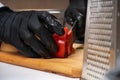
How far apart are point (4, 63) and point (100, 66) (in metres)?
0.37

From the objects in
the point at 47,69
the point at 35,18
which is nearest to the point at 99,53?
the point at 47,69

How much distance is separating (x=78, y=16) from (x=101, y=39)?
0.38 metres

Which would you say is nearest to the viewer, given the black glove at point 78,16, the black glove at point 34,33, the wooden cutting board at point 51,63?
the wooden cutting board at point 51,63

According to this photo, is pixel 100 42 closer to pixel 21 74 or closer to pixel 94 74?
pixel 94 74

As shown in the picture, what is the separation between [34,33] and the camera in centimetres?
65

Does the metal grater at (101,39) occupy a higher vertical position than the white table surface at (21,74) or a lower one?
higher

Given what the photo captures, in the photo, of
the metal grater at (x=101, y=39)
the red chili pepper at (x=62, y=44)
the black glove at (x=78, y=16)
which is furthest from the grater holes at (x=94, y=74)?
the black glove at (x=78, y=16)

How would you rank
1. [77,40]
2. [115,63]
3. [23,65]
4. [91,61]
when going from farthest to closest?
[77,40], [23,65], [91,61], [115,63]

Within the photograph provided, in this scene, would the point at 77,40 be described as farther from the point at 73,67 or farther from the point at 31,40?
the point at 73,67

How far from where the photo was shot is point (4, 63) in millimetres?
696

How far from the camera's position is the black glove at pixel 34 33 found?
64cm

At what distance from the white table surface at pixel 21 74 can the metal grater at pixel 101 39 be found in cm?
7

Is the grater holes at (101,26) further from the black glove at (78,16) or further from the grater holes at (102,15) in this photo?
the black glove at (78,16)

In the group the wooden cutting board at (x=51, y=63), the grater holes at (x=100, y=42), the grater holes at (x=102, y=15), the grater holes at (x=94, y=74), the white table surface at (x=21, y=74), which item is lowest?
the white table surface at (x=21, y=74)
